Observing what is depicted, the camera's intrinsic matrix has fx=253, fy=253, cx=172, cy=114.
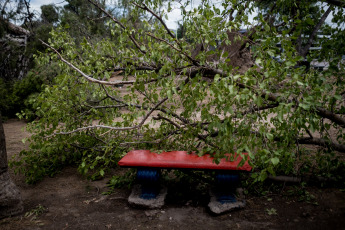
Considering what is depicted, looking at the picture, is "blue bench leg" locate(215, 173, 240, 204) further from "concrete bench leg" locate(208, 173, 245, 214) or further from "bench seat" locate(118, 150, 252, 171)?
"bench seat" locate(118, 150, 252, 171)

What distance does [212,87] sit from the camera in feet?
7.62

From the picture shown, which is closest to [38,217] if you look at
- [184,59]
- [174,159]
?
[174,159]

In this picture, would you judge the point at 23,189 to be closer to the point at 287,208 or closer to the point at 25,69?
the point at 287,208

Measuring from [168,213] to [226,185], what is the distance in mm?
847

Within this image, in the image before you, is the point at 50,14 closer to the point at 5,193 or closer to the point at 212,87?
the point at 5,193

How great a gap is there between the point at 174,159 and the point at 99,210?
1.25m

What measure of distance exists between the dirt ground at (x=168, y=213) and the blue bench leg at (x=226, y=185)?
190mm

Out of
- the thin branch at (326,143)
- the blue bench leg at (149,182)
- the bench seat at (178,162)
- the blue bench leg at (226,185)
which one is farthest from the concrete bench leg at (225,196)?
the thin branch at (326,143)

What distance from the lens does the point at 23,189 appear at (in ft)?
13.4

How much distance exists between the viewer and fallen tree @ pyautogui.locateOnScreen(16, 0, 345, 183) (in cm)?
247

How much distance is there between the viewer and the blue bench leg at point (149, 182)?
135 inches

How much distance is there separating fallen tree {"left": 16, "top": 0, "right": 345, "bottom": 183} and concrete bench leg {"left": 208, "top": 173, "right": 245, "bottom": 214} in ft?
1.26

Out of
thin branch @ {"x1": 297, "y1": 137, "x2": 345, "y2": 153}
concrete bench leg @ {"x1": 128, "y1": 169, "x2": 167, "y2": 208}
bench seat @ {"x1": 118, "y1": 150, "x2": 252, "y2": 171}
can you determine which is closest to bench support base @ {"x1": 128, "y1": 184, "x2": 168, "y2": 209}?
concrete bench leg @ {"x1": 128, "y1": 169, "x2": 167, "y2": 208}

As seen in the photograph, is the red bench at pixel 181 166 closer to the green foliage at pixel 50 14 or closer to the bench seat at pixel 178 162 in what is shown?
the bench seat at pixel 178 162
